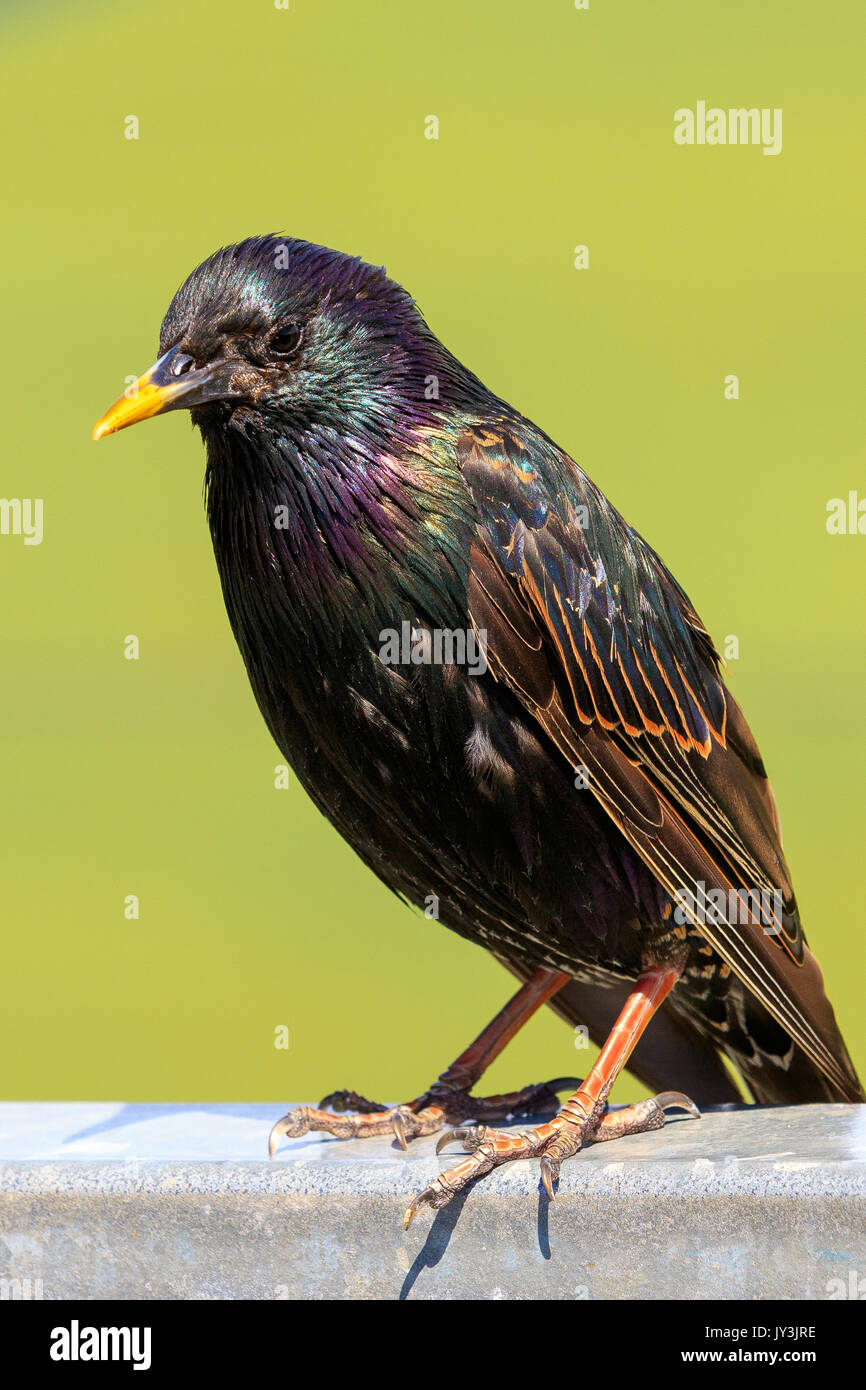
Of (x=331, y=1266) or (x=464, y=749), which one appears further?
(x=464, y=749)

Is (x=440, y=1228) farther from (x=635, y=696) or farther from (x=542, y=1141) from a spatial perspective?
(x=635, y=696)

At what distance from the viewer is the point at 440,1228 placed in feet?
10.1

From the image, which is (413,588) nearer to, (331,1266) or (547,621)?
(547,621)

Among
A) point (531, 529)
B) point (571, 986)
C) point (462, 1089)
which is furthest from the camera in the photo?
point (571, 986)

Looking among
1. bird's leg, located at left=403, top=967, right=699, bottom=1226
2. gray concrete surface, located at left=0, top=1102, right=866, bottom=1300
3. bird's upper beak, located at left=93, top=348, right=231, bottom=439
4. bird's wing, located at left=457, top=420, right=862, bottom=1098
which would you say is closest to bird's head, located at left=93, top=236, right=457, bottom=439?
bird's upper beak, located at left=93, top=348, right=231, bottom=439

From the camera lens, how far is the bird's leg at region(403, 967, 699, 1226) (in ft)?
10.2

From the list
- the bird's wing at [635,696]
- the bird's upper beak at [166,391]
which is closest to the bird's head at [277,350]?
the bird's upper beak at [166,391]

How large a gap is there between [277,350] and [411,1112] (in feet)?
5.78

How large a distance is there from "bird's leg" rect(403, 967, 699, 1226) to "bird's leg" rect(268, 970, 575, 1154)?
0.37 metres

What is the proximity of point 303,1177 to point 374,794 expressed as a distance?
0.79 meters

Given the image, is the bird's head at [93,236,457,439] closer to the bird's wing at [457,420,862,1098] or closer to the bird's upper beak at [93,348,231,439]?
the bird's upper beak at [93,348,231,439]

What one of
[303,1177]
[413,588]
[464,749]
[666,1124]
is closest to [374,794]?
[464,749]
